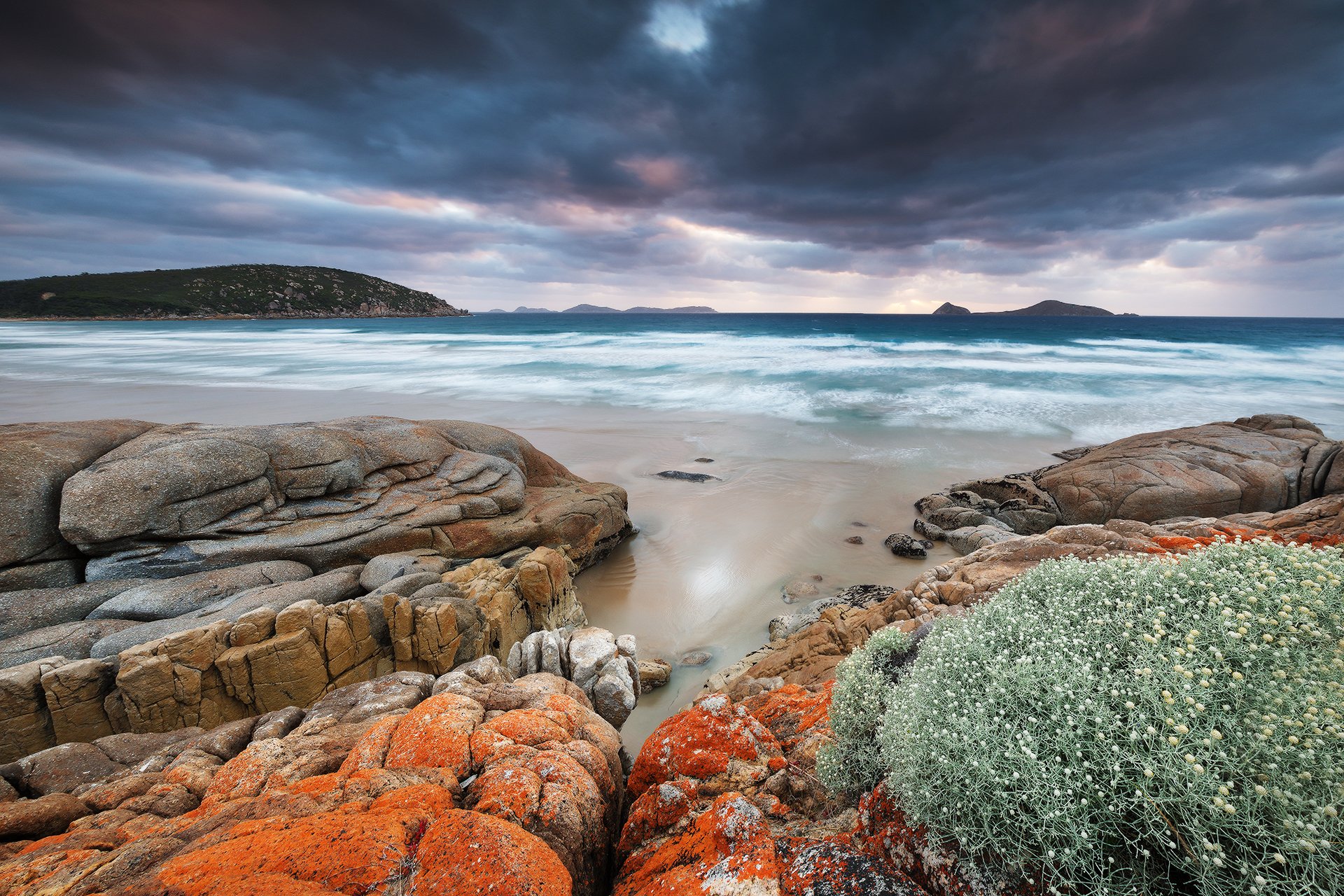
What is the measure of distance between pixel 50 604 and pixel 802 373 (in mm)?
43104

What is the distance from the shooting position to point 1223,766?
2.43 meters

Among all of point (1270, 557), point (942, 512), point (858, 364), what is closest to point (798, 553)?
point (942, 512)

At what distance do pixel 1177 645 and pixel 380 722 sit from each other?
19.3ft

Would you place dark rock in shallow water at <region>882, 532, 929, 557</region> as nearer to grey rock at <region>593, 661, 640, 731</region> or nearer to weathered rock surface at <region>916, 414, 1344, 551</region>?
weathered rock surface at <region>916, 414, 1344, 551</region>

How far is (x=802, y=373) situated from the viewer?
146ft

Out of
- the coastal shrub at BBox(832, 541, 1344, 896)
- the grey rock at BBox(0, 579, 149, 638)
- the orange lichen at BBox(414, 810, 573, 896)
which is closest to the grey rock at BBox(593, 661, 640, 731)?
the orange lichen at BBox(414, 810, 573, 896)

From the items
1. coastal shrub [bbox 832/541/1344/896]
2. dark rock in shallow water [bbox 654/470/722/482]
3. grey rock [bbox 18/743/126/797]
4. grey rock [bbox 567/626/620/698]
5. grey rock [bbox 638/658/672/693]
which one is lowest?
grey rock [bbox 638/658/672/693]

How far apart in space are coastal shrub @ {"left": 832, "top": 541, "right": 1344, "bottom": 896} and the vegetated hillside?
174488 millimetres

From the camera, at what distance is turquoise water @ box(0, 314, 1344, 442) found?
29.8 meters

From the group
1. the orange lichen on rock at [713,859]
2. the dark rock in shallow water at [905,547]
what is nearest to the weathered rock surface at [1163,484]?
the dark rock in shallow water at [905,547]

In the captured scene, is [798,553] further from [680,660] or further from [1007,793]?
[1007,793]

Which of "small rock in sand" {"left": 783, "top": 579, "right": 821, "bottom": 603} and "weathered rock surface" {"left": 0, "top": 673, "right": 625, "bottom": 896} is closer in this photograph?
"weathered rock surface" {"left": 0, "top": 673, "right": 625, "bottom": 896}

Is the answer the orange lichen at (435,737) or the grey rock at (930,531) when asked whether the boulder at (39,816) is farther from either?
the grey rock at (930,531)

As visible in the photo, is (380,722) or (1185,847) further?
(380,722)
